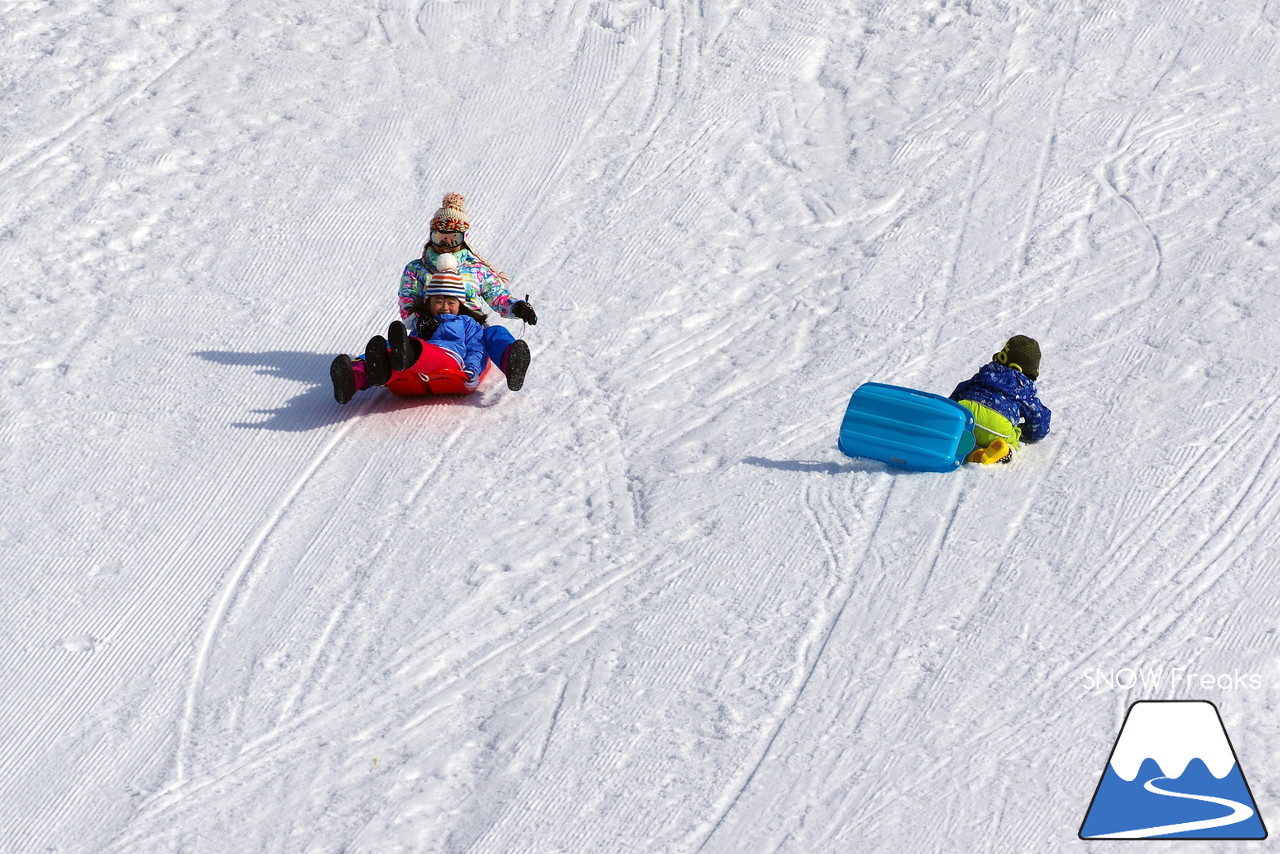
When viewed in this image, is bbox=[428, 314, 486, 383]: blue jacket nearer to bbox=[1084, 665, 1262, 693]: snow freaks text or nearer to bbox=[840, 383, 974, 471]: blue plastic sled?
bbox=[840, 383, 974, 471]: blue plastic sled

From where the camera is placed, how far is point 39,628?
18.9ft

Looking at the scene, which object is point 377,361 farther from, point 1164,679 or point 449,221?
point 1164,679

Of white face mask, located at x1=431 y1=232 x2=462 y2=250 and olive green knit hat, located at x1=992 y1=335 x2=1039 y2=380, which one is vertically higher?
olive green knit hat, located at x1=992 y1=335 x2=1039 y2=380

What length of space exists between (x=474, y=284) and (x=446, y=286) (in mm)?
166

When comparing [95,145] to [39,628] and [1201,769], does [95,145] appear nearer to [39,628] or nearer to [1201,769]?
[39,628]

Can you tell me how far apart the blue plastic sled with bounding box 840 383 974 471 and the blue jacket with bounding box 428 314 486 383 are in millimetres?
1768

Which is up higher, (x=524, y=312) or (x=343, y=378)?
(x=524, y=312)

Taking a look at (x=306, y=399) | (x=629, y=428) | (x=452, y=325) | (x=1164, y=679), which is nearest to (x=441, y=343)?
(x=452, y=325)

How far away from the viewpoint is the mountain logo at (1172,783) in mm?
4461

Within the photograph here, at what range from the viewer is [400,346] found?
6.80 meters

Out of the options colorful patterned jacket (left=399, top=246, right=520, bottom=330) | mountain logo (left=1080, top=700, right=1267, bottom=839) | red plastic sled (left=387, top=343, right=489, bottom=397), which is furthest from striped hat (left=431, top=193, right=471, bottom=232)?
mountain logo (left=1080, top=700, right=1267, bottom=839)

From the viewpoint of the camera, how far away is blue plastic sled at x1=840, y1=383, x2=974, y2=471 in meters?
6.29

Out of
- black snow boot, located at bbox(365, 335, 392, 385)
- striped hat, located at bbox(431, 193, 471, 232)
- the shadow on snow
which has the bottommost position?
the shadow on snow

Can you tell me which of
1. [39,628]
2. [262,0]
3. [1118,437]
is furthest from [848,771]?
[262,0]
